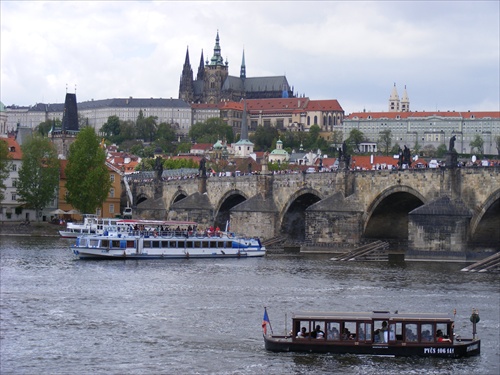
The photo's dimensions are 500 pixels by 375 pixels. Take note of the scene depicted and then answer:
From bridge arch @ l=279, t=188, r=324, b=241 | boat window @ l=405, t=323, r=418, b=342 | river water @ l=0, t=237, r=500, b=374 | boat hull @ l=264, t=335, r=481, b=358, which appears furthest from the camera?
bridge arch @ l=279, t=188, r=324, b=241

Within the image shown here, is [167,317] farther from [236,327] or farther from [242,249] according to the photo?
[242,249]

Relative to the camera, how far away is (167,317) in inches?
1715

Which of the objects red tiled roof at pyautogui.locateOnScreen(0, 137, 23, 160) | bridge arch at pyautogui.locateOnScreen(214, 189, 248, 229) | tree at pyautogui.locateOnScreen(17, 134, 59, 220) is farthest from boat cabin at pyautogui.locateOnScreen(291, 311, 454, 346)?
red tiled roof at pyautogui.locateOnScreen(0, 137, 23, 160)

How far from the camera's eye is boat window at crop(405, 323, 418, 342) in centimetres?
3634

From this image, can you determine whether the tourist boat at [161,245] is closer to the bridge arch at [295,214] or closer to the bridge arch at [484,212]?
the bridge arch at [295,214]

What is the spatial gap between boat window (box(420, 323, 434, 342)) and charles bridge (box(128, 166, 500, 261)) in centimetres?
2698

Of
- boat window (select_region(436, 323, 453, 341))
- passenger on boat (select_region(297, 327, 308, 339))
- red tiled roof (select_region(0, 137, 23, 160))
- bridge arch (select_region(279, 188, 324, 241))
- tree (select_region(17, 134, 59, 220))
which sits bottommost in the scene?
passenger on boat (select_region(297, 327, 308, 339))

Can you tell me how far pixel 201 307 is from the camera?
1816 inches

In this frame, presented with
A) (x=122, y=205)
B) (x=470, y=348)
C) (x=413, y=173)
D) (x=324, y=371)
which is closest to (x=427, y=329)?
(x=470, y=348)

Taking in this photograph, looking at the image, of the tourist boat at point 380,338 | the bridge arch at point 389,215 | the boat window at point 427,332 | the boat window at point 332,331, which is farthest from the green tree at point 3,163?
the boat window at point 427,332

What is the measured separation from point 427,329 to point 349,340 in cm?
261

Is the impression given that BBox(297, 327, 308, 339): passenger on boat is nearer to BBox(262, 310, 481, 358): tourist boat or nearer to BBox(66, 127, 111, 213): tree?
BBox(262, 310, 481, 358): tourist boat

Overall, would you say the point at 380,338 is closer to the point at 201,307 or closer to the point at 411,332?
the point at 411,332

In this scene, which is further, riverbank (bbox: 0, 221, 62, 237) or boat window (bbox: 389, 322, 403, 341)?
riverbank (bbox: 0, 221, 62, 237)
